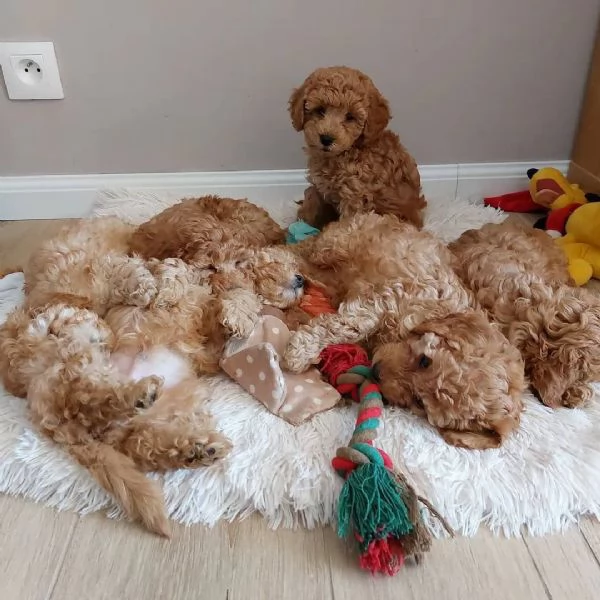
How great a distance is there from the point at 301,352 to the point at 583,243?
1.56 m

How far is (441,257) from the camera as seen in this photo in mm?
2215

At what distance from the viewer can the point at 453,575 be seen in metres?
1.47

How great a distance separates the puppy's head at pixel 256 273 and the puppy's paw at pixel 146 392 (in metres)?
0.48

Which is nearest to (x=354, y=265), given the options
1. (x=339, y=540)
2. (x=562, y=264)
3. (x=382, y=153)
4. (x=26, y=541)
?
(x=382, y=153)

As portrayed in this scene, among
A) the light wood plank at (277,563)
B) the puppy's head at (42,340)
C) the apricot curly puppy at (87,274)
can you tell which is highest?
the apricot curly puppy at (87,274)

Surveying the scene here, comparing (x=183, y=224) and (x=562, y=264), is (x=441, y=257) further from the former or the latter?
(x=183, y=224)

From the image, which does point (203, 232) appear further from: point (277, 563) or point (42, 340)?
point (277, 563)

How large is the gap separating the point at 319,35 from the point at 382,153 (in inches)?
28.0

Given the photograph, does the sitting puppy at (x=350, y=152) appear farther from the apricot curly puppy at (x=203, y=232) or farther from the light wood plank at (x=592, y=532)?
the light wood plank at (x=592, y=532)

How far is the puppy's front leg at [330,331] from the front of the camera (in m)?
1.97

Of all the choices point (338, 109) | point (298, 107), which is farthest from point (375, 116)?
point (298, 107)

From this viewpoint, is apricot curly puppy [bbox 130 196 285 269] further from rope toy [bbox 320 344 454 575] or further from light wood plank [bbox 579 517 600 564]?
light wood plank [bbox 579 517 600 564]

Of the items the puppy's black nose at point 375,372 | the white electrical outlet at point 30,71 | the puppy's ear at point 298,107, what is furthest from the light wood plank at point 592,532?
the white electrical outlet at point 30,71

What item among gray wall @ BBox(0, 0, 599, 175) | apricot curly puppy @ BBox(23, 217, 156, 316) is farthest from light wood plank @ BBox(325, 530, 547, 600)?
gray wall @ BBox(0, 0, 599, 175)
